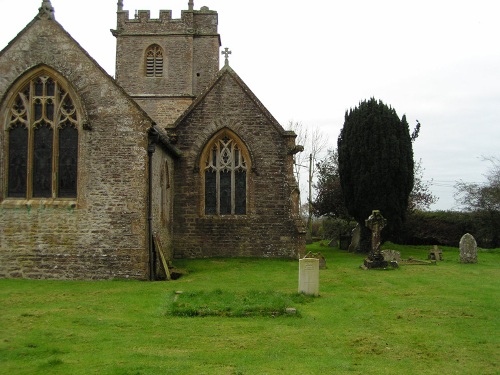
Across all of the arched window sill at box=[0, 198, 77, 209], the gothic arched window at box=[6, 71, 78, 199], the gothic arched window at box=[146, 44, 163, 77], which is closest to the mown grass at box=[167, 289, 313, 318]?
the arched window sill at box=[0, 198, 77, 209]

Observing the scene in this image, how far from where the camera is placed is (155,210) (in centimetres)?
1702

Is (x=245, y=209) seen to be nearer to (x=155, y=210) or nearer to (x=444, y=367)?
(x=155, y=210)

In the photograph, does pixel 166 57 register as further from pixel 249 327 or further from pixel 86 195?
pixel 249 327

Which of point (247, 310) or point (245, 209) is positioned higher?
point (245, 209)

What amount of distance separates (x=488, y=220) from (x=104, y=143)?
21.9m

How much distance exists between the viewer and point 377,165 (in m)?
25.0

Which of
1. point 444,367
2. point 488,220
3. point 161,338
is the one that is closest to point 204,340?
point 161,338

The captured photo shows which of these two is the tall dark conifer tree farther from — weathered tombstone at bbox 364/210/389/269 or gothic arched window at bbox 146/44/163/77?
gothic arched window at bbox 146/44/163/77

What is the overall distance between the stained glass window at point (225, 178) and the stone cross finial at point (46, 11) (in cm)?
764

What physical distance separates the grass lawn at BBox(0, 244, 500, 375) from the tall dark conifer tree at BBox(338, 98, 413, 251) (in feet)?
31.3

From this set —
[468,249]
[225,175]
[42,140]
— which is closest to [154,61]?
[225,175]

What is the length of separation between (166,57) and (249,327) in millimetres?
A: 21704

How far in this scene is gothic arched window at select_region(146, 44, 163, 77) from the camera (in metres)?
28.7

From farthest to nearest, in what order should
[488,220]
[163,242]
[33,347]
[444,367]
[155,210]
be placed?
[488,220] < [163,242] < [155,210] < [33,347] < [444,367]
